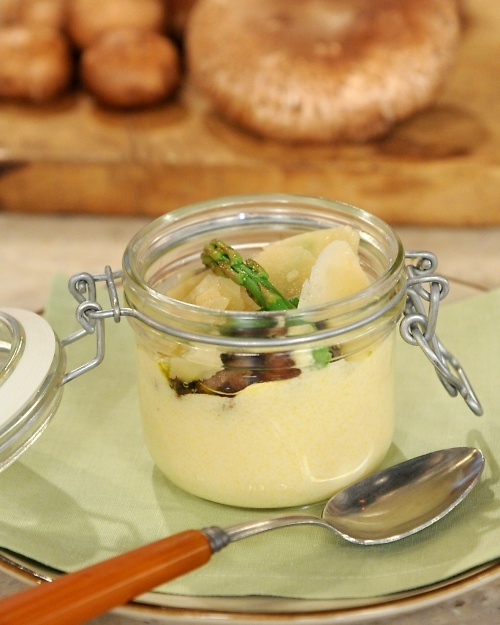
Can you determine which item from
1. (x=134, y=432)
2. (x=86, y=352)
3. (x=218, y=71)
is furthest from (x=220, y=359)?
(x=218, y=71)

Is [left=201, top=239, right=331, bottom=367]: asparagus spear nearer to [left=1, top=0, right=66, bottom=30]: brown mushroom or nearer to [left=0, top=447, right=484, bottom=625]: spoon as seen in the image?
[left=0, top=447, right=484, bottom=625]: spoon

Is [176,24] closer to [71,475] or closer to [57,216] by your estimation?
[57,216]

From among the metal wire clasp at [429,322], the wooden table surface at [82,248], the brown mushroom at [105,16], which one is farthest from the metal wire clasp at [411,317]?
the brown mushroom at [105,16]

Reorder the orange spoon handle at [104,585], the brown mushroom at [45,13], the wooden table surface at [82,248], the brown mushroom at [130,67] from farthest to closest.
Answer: the brown mushroom at [45,13], the brown mushroom at [130,67], the wooden table surface at [82,248], the orange spoon handle at [104,585]

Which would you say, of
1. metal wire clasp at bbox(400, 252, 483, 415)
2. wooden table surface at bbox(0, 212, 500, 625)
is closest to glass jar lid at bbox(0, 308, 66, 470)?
metal wire clasp at bbox(400, 252, 483, 415)

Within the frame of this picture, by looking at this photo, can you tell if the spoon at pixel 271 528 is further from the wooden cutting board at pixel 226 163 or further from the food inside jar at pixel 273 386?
the wooden cutting board at pixel 226 163

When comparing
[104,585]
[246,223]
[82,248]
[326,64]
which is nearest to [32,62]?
[82,248]
